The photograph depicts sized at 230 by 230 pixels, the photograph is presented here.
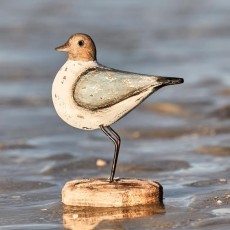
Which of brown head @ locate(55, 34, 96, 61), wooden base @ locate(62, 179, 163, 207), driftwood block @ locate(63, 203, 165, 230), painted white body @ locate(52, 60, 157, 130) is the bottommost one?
driftwood block @ locate(63, 203, 165, 230)

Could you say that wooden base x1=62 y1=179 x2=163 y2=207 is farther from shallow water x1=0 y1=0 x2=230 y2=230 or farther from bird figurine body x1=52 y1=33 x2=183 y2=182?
bird figurine body x1=52 y1=33 x2=183 y2=182

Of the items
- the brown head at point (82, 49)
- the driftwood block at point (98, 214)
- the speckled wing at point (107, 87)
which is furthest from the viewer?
the brown head at point (82, 49)

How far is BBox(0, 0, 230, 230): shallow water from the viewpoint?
268 inches

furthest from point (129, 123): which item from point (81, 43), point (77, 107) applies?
point (77, 107)

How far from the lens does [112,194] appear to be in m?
6.80

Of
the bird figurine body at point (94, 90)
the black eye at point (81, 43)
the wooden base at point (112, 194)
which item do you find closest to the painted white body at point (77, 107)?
the bird figurine body at point (94, 90)

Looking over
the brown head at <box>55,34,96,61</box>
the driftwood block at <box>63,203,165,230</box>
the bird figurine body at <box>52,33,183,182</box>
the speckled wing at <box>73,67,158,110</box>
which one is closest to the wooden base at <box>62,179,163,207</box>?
the driftwood block at <box>63,203,165,230</box>

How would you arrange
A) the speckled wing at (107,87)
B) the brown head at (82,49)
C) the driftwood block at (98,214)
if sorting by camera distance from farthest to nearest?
the brown head at (82,49)
the speckled wing at (107,87)
the driftwood block at (98,214)

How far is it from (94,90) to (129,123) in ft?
14.6

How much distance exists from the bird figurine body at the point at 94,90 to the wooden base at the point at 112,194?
0.33m

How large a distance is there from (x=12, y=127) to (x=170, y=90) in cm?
304

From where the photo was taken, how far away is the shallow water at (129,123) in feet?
22.4

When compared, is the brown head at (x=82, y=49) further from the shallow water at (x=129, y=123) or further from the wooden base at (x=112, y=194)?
the shallow water at (x=129, y=123)

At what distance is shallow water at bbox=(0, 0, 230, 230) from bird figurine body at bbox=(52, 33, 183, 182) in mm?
675
